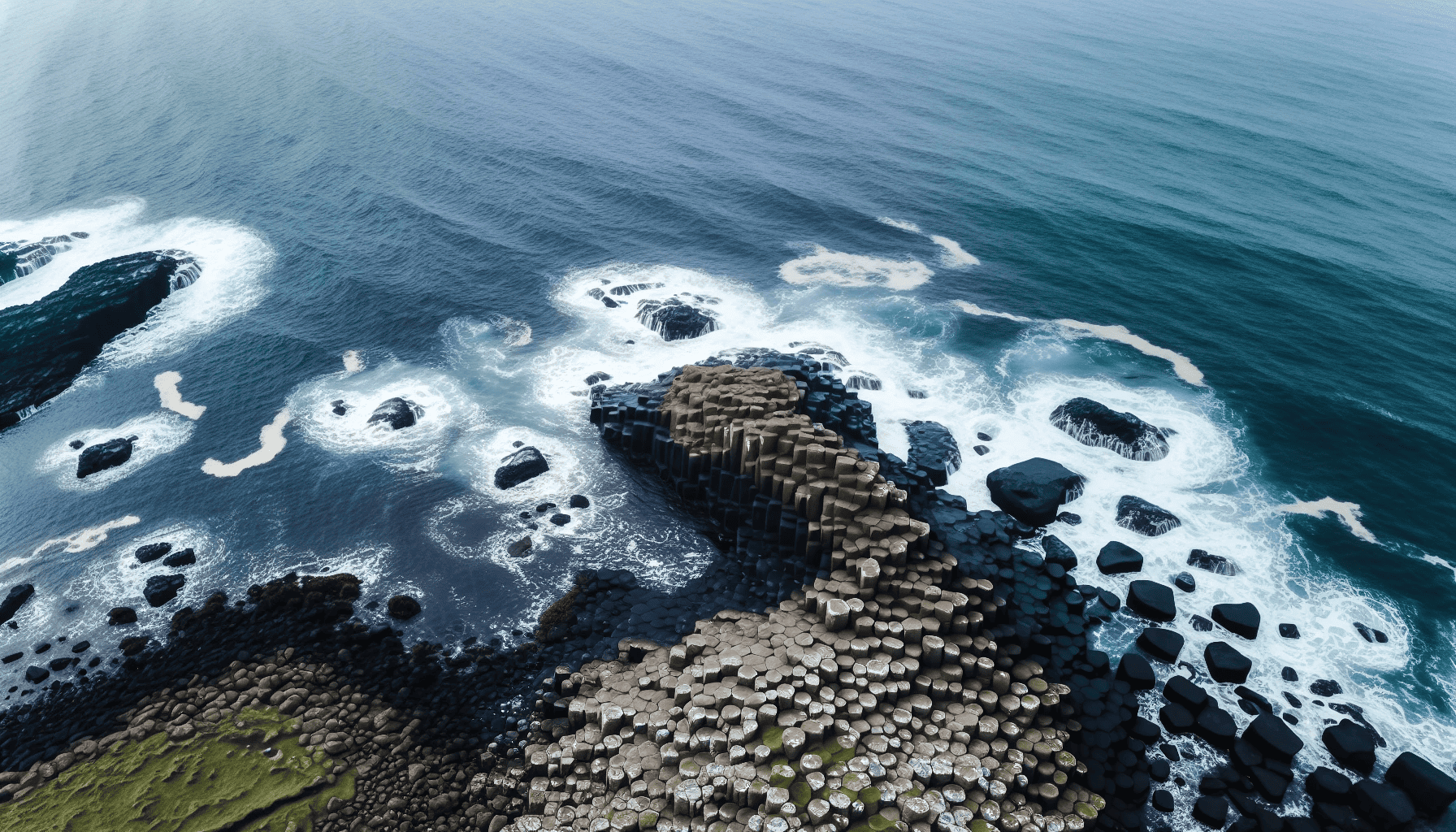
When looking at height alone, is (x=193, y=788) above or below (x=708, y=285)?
below

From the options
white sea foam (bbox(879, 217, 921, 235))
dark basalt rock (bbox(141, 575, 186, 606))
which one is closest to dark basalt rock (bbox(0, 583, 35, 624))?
dark basalt rock (bbox(141, 575, 186, 606))

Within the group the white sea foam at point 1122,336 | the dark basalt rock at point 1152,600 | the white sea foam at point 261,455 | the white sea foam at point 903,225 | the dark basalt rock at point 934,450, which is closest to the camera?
the dark basalt rock at point 1152,600

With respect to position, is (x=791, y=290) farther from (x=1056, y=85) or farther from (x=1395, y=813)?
(x=1056, y=85)

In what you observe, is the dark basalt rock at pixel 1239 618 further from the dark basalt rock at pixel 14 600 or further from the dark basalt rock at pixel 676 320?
the dark basalt rock at pixel 14 600

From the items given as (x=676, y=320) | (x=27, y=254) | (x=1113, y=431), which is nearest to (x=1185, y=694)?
(x=1113, y=431)

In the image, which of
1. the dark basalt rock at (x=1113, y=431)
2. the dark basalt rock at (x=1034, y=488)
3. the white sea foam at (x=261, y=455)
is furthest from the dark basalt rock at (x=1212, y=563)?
the white sea foam at (x=261, y=455)

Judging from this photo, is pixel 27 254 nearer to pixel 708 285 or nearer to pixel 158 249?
pixel 158 249

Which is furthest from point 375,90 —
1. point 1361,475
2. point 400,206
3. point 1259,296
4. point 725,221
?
point 1361,475
